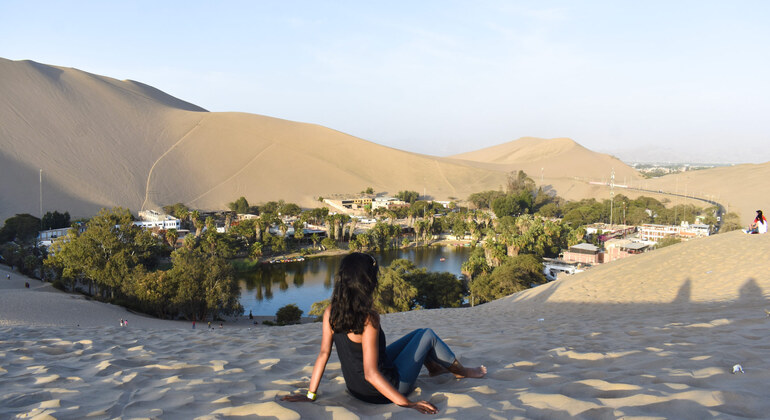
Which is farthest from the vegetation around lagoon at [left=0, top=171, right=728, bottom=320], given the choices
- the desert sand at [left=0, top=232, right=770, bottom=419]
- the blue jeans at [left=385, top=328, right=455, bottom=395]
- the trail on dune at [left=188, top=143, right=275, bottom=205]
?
the blue jeans at [left=385, top=328, right=455, bottom=395]

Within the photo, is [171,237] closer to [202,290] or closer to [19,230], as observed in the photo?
[19,230]

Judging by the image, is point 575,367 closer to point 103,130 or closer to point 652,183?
point 103,130

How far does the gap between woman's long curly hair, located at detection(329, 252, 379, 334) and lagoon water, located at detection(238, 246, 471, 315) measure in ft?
72.1

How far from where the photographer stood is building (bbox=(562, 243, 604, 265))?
33.0 metres

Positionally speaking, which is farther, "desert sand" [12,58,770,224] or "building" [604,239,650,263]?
"desert sand" [12,58,770,224]

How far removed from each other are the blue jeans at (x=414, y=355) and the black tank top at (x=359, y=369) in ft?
0.30

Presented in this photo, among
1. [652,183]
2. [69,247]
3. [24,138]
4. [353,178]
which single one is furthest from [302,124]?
[69,247]

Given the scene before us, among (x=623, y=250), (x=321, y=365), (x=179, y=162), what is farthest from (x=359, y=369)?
(x=179, y=162)

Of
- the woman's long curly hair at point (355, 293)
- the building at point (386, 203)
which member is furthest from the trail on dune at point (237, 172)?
the woman's long curly hair at point (355, 293)

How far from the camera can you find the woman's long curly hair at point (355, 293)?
277 cm

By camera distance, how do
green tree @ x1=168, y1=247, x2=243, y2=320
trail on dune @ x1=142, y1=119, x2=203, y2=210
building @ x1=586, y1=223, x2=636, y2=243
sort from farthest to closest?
trail on dune @ x1=142, y1=119, x2=203, y2=210 → building @ x1=586, y1=223, x2=636, y2=243 → green tree @ x1=168, y1=247, x2=243, y2=320

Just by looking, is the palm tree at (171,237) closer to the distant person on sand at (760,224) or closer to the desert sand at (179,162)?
the desert sand at (179,162)

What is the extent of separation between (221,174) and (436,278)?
227 ft

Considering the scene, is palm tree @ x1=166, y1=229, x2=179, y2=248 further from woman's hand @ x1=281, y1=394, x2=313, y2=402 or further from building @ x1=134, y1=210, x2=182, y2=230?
woman's hand @ x1=281, y1=394, x2=313, y2=402
